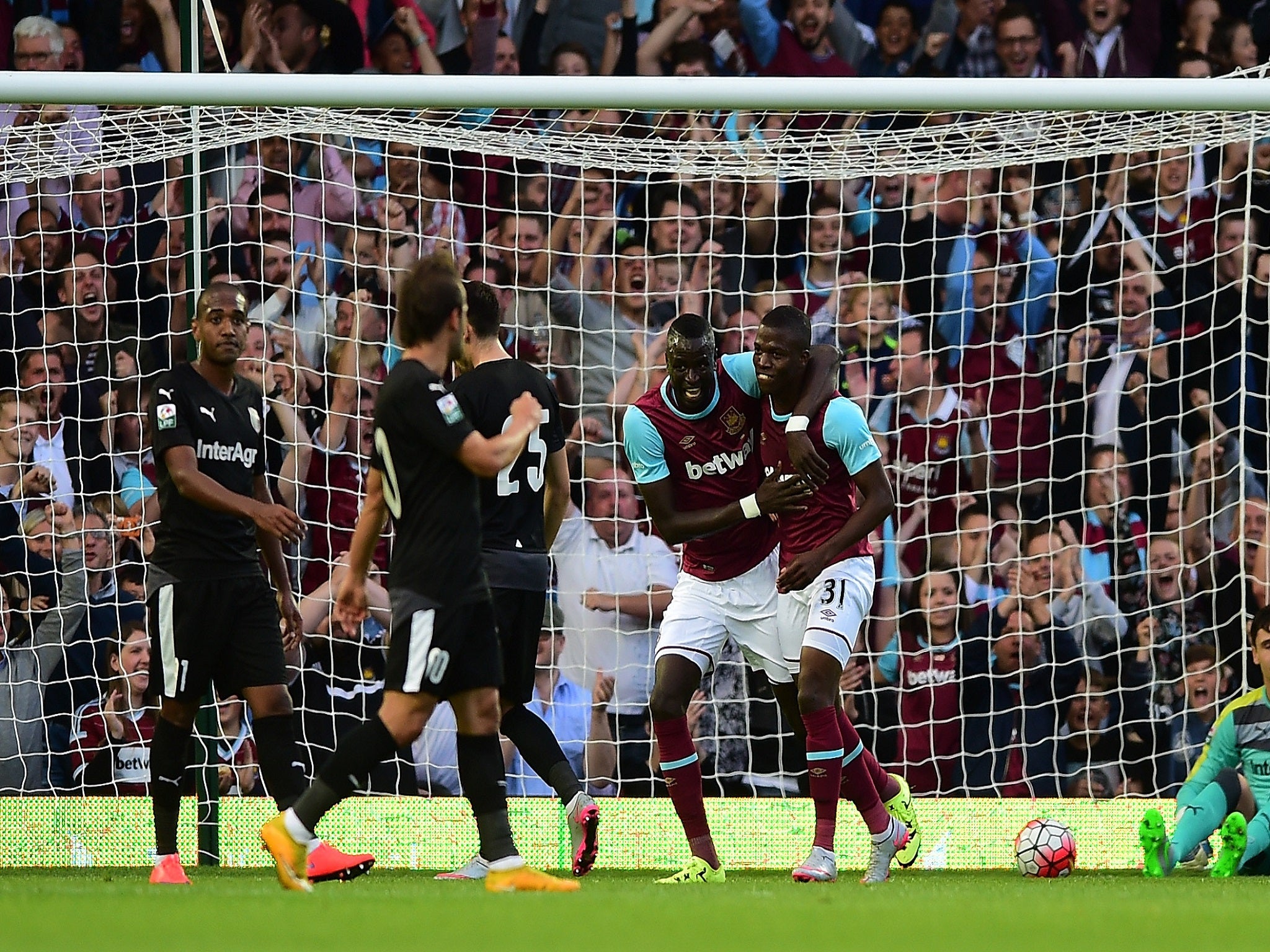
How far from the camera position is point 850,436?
570cm

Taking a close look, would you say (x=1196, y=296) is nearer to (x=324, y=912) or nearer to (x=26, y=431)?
(x=26, y=431)

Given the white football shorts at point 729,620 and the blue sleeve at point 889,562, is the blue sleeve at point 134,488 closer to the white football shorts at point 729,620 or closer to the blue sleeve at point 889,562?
the white football shorts at point 729,620

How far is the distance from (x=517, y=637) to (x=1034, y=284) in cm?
439

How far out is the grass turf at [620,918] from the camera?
311 centimetres

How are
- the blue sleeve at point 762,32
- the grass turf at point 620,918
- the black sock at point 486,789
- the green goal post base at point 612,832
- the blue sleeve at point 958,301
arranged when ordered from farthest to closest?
the blue sleeve at point 762,32 < the blue sleeve at point 958,301 < the green goal post base at point 612,832 < the black sock at point 486,789 < the grass turf at point 620,918

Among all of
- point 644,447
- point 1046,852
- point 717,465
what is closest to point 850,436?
point 717,465

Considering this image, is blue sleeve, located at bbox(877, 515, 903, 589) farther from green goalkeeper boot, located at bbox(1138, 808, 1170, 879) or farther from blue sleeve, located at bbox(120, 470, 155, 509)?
blue sleeve, located at bbox(120, 470, 155, 509)

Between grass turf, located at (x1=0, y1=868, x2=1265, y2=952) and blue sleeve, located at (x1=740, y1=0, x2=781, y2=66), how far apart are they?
6.19m

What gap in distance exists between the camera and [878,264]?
927 cm

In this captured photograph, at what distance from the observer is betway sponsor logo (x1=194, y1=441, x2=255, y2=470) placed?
18.6ft

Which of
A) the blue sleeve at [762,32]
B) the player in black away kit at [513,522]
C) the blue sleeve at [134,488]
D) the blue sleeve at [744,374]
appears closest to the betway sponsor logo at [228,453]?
the player in black away kit at [513,522]

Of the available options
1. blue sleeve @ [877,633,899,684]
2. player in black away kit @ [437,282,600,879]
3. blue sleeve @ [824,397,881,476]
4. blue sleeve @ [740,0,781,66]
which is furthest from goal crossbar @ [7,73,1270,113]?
blue sleeve @ [740,0,781,66]

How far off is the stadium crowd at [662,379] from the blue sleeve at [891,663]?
0.02 meters

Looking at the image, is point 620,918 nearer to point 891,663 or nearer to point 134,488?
point 891,663
